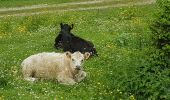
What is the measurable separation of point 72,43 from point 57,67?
19.6 ft

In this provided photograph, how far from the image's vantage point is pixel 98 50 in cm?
2509

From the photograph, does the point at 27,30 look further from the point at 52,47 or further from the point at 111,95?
the point at 111,95

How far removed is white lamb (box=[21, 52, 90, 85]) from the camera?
18547 mm

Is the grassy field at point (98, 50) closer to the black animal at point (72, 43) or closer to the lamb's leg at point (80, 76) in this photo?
the lamb's leg at point (80, 76)

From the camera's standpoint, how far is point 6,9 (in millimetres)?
51094

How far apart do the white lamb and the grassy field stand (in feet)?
1.12

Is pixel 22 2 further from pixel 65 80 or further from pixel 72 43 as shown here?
pixel 65 80

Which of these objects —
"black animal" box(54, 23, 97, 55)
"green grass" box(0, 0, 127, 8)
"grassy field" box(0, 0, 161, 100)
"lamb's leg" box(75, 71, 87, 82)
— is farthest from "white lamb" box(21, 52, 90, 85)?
"green grass" box(0, 0, 127, 8)

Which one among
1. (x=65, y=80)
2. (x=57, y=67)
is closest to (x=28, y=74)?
(x=57, y=67)

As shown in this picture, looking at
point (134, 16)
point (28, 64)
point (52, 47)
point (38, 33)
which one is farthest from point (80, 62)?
point (134, 16)

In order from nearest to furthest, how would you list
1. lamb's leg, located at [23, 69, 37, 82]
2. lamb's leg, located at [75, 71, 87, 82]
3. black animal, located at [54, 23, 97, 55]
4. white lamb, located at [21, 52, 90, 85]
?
white lamb, located at [21, 52, 90, 85], lamb's leg, located at [75, 71, 87, 82], lamb's leg, located at [23, 69, 37, 82], black animal, located at [54, 23, 97, 55]

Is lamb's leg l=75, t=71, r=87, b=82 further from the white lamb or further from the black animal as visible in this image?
the black animal

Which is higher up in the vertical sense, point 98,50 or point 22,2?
point 98,50

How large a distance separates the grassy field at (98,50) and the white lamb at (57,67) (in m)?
0.34
